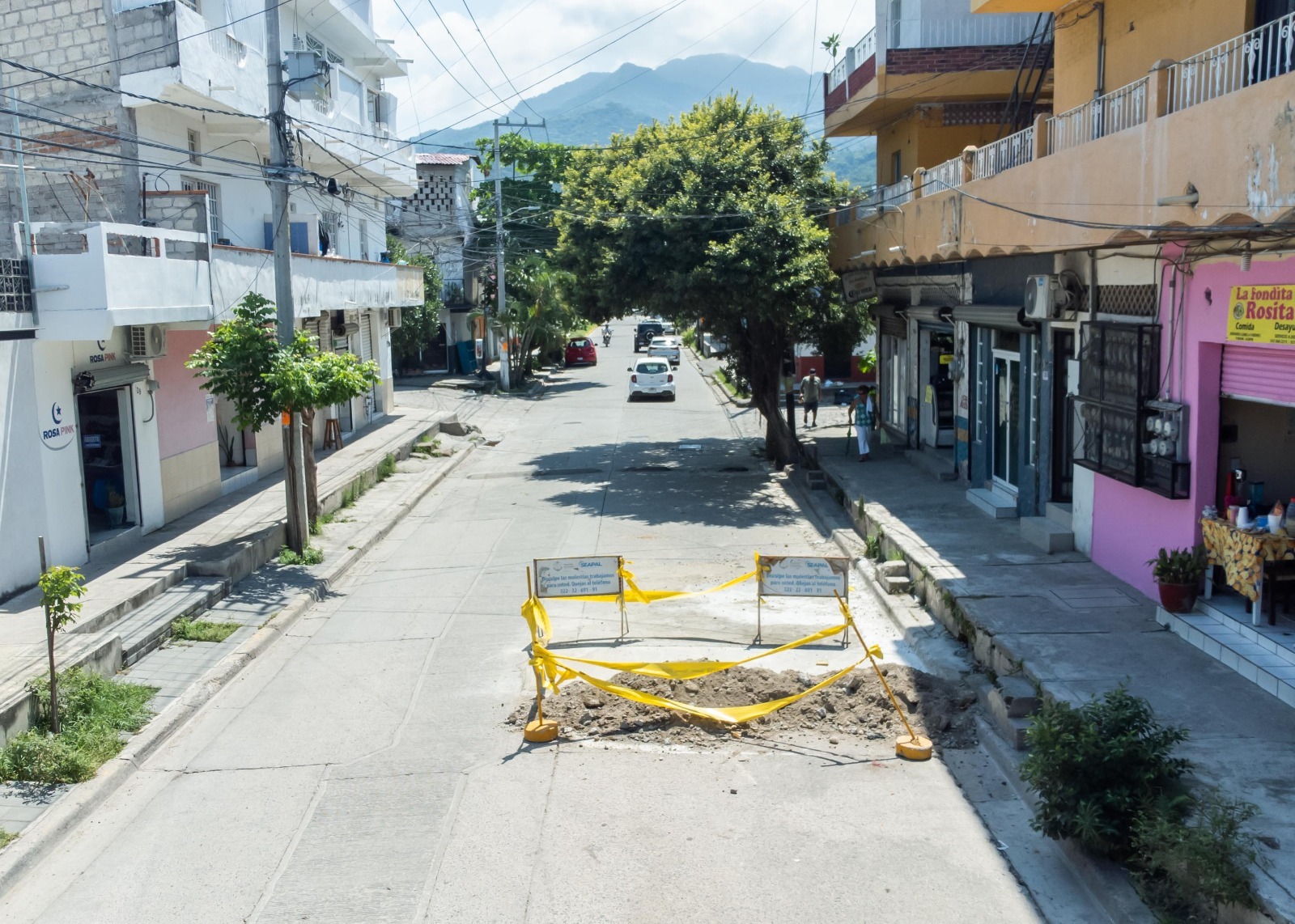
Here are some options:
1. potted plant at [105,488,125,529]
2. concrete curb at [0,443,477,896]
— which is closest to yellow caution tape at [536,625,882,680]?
concrete curb at [0,443,477,896]

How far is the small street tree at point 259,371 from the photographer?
573 inches

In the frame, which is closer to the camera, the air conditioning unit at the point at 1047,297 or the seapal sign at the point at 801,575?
the seapal sign at the point at 801,575

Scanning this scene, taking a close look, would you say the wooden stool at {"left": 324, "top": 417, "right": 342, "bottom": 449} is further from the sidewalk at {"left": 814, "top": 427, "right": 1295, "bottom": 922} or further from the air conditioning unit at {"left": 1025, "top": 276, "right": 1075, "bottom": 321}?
the air conditioning unit at {"left": 1025, "top": 276, "right": 1075, "bottom": 321}

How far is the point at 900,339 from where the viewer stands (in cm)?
2480

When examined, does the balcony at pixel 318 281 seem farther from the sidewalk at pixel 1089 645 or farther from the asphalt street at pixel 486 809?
the sidewalk at pixel 1089 645

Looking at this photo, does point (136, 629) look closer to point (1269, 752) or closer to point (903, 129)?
point (1269, 752)

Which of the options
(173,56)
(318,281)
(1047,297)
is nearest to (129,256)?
(173,56)

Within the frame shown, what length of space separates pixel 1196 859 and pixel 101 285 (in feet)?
40.7

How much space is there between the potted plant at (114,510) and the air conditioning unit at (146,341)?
194 cm

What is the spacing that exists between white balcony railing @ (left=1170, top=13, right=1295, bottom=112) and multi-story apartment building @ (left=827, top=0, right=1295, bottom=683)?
24 mm

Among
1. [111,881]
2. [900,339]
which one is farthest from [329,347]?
[111,881]

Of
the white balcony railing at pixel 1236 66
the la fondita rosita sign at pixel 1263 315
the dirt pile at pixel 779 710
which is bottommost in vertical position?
the dirt pile at pixel 779 710

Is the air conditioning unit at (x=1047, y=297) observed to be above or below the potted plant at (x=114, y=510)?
above

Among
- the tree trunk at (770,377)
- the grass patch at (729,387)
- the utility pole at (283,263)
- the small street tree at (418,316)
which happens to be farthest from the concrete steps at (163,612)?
the small street tree at (418,316)
